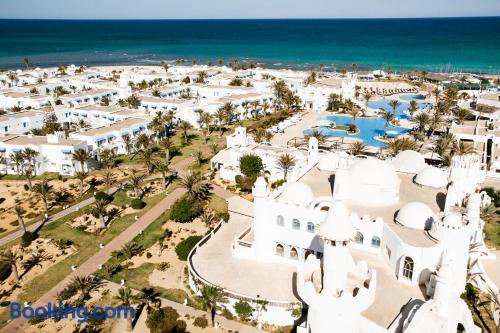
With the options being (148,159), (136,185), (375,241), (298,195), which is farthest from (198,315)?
(148,159)

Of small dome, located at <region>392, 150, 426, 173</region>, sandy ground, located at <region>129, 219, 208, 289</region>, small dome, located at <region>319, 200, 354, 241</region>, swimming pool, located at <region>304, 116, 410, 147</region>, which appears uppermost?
small dome, located at <region>319, 200, 354, 241</region>

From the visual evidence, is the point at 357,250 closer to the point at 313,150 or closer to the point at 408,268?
the point at 408,268

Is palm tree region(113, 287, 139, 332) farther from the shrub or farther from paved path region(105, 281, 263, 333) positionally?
the shrub

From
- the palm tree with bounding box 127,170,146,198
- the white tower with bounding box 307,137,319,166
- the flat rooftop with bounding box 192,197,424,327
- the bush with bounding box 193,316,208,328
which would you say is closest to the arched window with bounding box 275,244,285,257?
the flat rooftop with bounding box 192,197,424,327

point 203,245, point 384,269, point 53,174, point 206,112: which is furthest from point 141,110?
point 384,269

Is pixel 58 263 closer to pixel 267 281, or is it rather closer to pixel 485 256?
pixel 267 281
